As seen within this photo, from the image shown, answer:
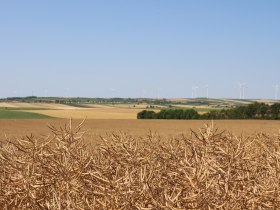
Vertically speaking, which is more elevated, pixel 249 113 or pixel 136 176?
pixel 136 176

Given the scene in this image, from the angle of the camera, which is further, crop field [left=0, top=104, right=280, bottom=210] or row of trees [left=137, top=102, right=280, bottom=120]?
row of trees [left=137, top=102, right=280, bottom=120]

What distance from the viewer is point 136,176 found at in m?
2.74

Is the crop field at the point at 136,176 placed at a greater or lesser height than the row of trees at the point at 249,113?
greater

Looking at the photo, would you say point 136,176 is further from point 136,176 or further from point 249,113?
point 249,113

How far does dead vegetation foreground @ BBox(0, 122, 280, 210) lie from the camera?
226 centimetres

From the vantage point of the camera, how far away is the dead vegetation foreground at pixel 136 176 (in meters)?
2.26

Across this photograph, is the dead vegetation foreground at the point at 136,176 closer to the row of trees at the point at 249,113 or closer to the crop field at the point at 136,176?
the crop field at the point at 136,176

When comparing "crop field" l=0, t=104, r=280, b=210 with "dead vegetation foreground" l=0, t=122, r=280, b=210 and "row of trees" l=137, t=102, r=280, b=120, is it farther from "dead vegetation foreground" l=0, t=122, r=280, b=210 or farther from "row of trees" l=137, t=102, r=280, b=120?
"row of trees" l=137, t=102, r=280, b=120

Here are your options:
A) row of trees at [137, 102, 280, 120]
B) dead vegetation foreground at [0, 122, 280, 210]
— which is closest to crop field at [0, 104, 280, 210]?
dead vegetation foreground at [0, 122, 280, 210]

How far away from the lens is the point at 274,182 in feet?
8.44

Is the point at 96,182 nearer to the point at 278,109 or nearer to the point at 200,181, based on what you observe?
the point at 200,181

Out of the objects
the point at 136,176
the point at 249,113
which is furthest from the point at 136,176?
the point at 249,113

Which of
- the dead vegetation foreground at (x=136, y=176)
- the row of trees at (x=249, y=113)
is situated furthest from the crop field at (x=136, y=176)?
the row of trees at (x=249, y=113)

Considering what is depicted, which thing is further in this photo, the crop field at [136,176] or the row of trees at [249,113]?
the row of trees at [249,113]
